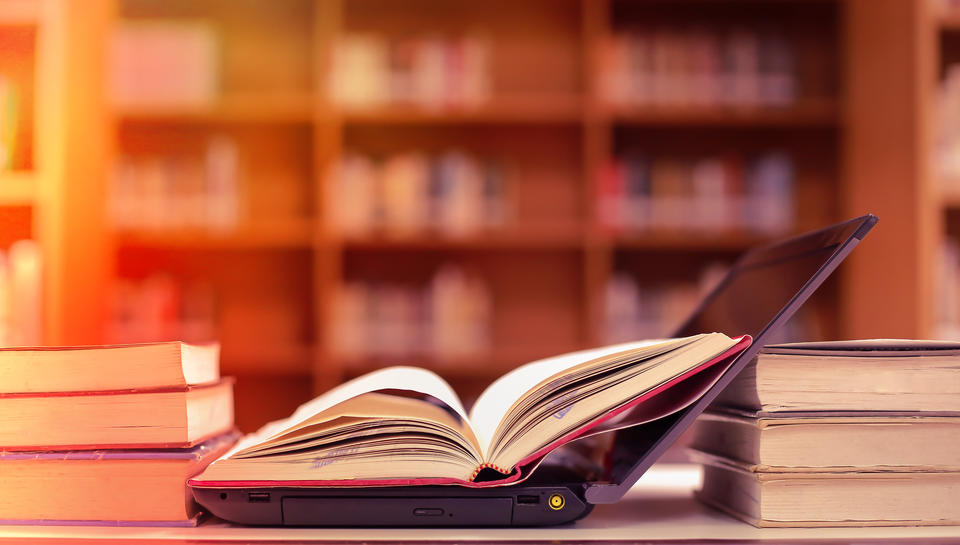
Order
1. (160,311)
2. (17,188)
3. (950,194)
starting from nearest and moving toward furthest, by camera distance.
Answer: (17,188), (950,194), (160,311)

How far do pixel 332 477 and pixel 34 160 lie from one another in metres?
1.26

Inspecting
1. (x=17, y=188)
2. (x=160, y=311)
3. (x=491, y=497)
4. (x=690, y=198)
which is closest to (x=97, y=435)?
(x=491, y=497)

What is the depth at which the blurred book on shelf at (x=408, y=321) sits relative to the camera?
3041mm

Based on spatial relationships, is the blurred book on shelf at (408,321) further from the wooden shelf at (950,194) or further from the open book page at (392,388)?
the open book page at (392,388)

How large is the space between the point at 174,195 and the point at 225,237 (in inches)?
9.1

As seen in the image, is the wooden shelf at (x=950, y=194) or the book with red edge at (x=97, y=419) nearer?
the book with red edge at (x=97, y=419)

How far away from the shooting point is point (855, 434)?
0.59 m

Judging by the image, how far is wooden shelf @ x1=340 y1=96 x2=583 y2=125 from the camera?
3.06 m

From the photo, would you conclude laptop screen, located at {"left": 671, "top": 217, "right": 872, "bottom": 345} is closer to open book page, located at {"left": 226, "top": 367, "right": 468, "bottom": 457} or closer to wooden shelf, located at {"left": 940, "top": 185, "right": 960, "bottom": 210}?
open book page, located at {"left": 226, "top": 367, "right": 468, "bottom": 457}

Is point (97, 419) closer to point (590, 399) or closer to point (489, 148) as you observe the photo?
point (590, 399)

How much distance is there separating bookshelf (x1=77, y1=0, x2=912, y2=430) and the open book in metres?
2.54

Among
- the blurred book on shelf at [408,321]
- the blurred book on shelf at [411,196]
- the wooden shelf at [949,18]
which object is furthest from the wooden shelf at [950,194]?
the blurred book on shelf at [408,321]

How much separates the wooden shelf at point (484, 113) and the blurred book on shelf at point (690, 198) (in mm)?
253

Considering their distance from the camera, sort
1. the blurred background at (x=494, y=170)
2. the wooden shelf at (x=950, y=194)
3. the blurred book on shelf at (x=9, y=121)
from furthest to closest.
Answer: the blurred background at (x=494, y=170)
the wooden shelf at (x=950, y=194)
the blurred book on shelf at (x=9, y=121)
